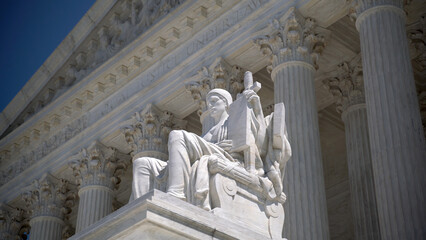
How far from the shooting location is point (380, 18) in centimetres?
1689

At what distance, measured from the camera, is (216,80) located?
815 inches

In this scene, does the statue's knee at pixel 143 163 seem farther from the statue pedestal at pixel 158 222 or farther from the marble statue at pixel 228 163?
the statue pedestal at pixel 158 222

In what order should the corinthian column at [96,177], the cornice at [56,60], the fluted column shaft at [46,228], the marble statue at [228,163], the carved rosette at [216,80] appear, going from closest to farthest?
the marble statue at [228,163]
the carved rosette at [216,80]
the corinthian column at [96,177]
the fluted column shaft at [46,228]
the cornice at [56,60]

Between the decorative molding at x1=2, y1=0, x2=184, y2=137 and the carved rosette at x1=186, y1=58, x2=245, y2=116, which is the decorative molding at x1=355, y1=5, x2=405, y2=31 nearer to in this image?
the carved rosette at x1=186, y1=58, x2=245, y2=116

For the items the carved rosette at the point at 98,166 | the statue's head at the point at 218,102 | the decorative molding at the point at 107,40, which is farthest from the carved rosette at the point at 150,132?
the statue's head at the point at 218,102

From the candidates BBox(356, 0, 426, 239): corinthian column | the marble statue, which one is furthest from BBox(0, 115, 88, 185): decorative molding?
the marble statue

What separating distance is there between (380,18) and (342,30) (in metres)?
3.82

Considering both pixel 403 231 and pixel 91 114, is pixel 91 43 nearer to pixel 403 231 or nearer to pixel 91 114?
pixel 91 114

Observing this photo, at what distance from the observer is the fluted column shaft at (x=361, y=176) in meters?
19.1

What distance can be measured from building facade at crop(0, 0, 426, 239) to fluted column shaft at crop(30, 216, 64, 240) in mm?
47

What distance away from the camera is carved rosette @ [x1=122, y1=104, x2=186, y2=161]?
22672mm

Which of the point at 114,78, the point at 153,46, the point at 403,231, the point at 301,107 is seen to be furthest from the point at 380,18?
the point at 114,78

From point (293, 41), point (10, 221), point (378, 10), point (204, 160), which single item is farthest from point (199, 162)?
point (10, 221)

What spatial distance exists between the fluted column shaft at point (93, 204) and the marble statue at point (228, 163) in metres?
12.5
